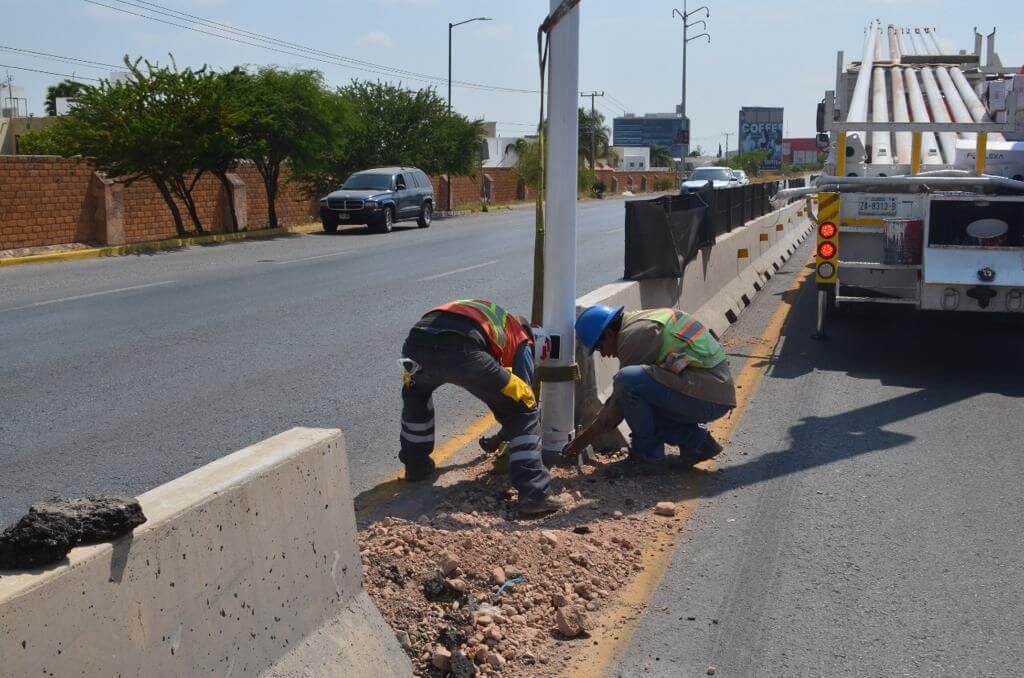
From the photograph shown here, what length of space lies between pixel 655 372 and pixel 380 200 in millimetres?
26276

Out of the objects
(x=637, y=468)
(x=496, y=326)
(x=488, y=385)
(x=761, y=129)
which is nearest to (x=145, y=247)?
(x=637, y=468)

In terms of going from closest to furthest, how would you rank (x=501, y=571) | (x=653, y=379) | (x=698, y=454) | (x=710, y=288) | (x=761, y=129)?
(x=501, y=571) → (x=653, y=379) → (x=698, y=454) → (x=710, y=288) → (x=761, y=129)

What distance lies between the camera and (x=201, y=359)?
405 inches

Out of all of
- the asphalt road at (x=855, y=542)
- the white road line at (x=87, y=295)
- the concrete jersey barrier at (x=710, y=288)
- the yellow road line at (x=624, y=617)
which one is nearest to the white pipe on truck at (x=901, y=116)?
the concrete jersey barrier at (x=710, y=288)

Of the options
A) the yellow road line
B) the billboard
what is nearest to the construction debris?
the yellow road line

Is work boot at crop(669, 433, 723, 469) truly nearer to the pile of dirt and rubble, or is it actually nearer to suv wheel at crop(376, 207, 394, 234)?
the pile of dirt and rubble

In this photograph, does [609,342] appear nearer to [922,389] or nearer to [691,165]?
[922,389]

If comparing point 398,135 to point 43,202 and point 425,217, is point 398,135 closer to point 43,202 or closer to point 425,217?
point 425,217

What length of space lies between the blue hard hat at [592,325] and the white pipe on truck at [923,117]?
6572 millimetres

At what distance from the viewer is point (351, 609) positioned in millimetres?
3764

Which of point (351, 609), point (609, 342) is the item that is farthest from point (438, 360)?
point (351, 609)

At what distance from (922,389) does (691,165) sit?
11767 centimetres

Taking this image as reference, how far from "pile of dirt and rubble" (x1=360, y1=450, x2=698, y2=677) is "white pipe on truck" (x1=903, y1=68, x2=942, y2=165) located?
287 inches

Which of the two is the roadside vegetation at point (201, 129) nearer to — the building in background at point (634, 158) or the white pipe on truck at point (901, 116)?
the white pipe on truck at point (901, 116)
